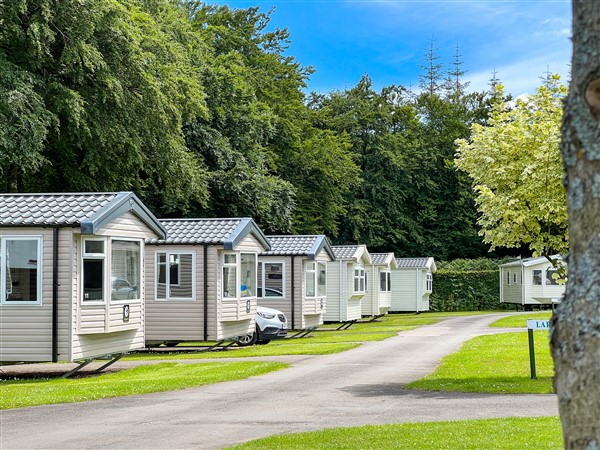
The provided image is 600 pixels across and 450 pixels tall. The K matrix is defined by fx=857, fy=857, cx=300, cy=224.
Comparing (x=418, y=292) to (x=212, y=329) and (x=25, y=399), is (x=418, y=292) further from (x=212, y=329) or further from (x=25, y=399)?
(x=25, y=399)

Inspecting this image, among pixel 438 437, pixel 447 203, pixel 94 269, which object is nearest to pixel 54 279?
pixel 94 269

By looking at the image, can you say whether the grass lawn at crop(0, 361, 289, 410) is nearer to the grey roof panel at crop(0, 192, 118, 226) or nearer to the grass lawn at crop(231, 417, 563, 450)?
the grey roof panel at crop(0, 192, 118, 226)

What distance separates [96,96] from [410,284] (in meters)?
30.2

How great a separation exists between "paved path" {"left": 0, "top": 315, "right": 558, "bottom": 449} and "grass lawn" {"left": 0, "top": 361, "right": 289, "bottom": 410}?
17.1 inches

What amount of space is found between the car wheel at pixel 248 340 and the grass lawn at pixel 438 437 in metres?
15.7

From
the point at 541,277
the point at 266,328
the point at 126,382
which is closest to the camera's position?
the point at 126,382

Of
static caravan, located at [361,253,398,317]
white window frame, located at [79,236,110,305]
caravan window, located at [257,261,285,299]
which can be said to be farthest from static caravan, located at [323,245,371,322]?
white window frame, located at [79,236,110,305]

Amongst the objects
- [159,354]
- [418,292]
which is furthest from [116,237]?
[418,292]

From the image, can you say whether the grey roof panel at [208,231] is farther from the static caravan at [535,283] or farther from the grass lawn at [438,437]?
the static caravan at [535,283]

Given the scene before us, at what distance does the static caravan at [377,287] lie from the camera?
4322 cm

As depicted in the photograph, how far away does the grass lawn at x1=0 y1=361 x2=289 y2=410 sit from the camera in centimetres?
1331

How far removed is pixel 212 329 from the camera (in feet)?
74.7

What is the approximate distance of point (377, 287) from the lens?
44.2m

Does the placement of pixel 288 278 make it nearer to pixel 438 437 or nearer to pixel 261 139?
pixel 261 139
